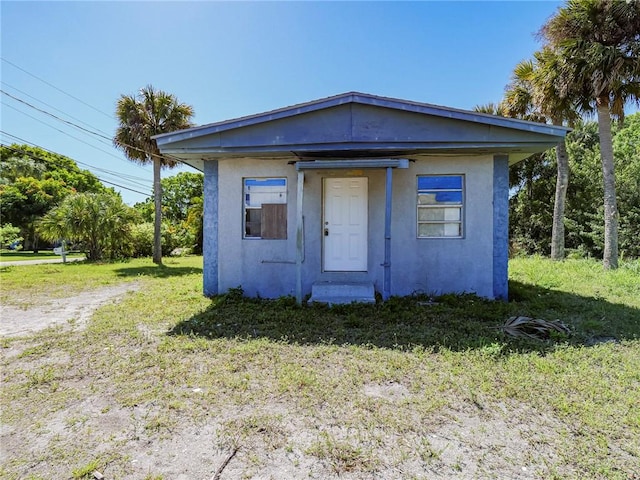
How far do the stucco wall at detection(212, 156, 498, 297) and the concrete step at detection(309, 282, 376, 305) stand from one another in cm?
40

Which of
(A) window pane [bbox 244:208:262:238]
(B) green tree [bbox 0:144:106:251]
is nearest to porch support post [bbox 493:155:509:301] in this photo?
(A) window pane [bbox 244:208:262:238]

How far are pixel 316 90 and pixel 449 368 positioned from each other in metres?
12.3

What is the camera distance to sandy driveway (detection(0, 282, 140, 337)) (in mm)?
5453

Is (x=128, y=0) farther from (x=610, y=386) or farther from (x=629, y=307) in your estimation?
(x=629, y=307)

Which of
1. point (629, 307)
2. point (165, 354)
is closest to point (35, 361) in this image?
point (165, 354)

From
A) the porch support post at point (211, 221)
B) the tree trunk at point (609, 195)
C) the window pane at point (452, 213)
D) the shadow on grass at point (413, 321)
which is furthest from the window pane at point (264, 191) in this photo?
the tree trunk at point (609, 195)

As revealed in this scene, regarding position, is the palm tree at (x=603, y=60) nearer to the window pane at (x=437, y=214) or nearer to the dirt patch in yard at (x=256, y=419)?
the window pane at (x=437, y=214)

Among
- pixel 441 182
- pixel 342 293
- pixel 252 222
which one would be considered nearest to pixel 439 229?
pixel 441 182

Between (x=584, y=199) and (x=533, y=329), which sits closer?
(x=533, y=329)

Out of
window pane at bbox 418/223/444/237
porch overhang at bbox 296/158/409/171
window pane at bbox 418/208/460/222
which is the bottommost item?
window pane at bbox 418/223/444/237

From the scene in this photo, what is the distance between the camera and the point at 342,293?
6.60 meters

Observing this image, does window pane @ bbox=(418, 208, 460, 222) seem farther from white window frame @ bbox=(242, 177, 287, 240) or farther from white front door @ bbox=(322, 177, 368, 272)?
white window frame @ bbox=(242, 177, 287, 240)

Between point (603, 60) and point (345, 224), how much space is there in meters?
9.02

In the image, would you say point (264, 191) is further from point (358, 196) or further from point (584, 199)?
point (584, 199)
